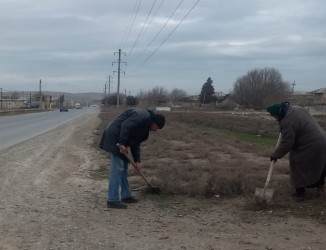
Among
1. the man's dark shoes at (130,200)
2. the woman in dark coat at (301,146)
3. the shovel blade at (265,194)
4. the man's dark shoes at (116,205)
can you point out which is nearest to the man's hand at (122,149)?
the man's dark shoes at (116,205)

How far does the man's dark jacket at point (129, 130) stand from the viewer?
7.03 meters

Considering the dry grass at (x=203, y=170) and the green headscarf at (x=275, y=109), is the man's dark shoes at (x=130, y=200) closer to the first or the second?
the dry grass at (x=203, y=170)

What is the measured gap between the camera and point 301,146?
23.6ft

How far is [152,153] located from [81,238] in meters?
9.03

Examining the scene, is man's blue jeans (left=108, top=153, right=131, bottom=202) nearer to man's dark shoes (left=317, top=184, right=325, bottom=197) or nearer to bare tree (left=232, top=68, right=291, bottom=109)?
man's dark shoes (left=317, top=184, right=325, bottom=197)

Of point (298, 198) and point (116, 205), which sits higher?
point (298, 198)

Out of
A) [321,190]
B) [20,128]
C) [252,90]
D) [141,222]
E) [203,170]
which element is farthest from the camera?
[252,90]

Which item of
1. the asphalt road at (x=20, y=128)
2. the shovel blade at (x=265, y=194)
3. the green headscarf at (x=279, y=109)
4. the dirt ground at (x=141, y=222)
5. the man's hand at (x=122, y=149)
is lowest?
the asphalt road at (x=20, y=128)

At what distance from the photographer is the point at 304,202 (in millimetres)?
7242

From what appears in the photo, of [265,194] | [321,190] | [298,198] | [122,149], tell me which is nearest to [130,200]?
[122,149]

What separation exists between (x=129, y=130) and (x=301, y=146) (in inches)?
104

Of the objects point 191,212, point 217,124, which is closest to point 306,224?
point 191,212

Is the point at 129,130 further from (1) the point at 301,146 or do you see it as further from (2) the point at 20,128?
(2) the point at 20,128

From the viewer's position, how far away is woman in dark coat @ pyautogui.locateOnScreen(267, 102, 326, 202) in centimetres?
707
